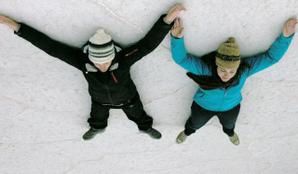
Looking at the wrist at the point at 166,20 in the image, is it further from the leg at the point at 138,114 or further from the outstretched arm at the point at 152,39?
the leg at the point at 138,114

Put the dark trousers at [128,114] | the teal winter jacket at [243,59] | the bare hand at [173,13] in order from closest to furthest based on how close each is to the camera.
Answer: the bare hand at [173,13], the teal winter jacket at [243,59], the dark trousers at [128,114]

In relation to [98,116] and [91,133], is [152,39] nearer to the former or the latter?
[98,116]

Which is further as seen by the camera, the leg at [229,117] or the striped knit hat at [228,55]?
the leg at [229,117]

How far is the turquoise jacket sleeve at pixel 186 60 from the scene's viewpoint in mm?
1731

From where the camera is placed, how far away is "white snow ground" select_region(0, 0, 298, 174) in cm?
167

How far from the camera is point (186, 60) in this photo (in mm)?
1768

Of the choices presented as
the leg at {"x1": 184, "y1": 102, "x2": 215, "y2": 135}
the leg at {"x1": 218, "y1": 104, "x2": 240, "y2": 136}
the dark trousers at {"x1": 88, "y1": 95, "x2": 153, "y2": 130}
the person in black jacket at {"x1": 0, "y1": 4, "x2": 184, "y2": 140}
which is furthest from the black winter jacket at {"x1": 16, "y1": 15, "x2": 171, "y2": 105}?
the leg at {"x1": 218, "y1": 104, "x2": 240, "y2": 136}

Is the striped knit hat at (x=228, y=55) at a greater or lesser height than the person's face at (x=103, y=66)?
greater

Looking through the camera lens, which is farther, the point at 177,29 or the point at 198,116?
the point at 198,116

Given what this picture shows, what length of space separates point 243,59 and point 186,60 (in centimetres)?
24

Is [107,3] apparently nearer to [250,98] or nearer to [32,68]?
[32,68]

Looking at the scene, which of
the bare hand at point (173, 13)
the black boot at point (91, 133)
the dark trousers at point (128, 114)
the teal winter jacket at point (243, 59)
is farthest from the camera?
the black boot at point (91, 133)

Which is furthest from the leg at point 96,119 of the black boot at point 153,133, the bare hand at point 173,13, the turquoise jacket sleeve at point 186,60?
the bare hand at point 173,13

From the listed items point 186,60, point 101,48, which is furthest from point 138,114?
point 101,48
